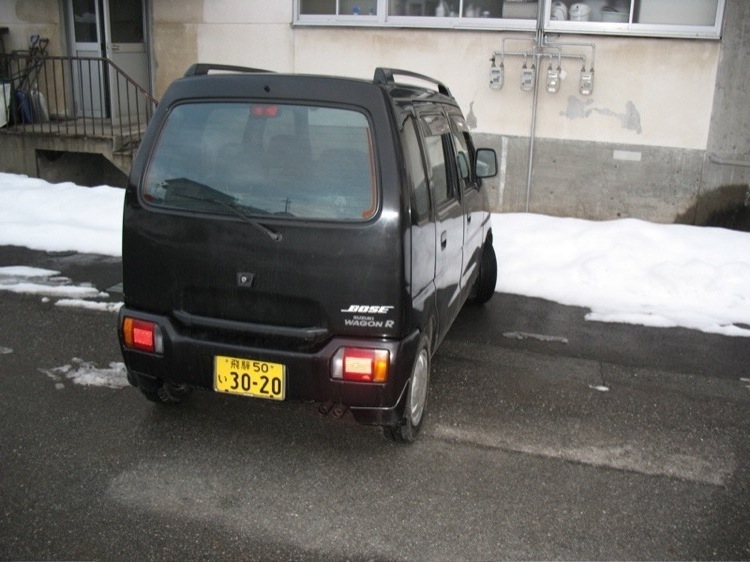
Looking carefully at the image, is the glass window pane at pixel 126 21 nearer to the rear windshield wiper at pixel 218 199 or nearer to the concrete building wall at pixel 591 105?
the concrete building wall at pixel 591 105

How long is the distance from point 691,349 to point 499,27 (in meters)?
5.42

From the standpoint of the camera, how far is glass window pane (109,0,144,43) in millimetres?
11500

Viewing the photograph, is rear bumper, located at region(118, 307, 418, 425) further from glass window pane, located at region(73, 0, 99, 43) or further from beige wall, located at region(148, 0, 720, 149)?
glass window pane, located at region(73, 0, 99, 43)

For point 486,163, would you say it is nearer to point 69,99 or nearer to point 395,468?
point 395,468

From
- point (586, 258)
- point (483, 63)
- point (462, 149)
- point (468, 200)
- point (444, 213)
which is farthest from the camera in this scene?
point (483, 63)

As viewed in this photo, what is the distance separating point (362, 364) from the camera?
3.45 meters

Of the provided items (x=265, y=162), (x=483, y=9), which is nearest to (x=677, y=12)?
(x=483, y=9)

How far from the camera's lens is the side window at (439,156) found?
411cm

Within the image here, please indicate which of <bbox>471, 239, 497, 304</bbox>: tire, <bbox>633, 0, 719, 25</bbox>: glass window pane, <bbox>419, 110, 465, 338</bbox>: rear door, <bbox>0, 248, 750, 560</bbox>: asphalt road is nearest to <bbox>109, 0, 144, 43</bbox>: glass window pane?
<bbox>633, 0, 719, 25</bbox>: glass window pane

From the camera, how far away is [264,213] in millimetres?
3518

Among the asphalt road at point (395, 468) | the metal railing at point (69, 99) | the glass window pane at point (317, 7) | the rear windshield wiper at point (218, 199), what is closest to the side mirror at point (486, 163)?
the asphalt road at point (395, 468)

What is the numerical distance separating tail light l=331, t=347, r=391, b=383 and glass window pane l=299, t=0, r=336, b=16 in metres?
7.96

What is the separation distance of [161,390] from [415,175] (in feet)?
5.94

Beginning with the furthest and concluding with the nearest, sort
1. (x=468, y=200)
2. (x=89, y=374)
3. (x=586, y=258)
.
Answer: (x=586, y=258) → (x=468, y=200) → (x=89, y=374)
